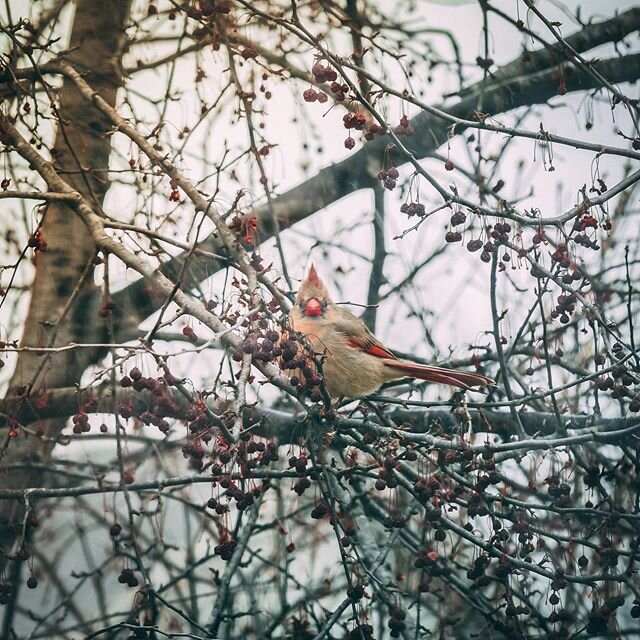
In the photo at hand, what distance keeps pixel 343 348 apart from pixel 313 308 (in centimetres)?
16

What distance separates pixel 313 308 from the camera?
9.00 ft

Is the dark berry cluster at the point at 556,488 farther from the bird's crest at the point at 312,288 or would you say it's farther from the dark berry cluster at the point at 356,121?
the dark berry cluster at the point at 356,121

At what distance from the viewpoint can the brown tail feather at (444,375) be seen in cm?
248

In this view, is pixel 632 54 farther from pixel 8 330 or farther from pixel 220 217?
pixel 8 330

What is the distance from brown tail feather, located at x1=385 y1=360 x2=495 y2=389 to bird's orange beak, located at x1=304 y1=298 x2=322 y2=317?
0.28m

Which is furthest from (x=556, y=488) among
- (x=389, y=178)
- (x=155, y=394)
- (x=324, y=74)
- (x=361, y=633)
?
(x=324, y=74)

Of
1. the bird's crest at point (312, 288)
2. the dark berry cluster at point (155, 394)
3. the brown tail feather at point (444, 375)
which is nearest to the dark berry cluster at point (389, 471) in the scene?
the brown tail feather at point (444, 375)

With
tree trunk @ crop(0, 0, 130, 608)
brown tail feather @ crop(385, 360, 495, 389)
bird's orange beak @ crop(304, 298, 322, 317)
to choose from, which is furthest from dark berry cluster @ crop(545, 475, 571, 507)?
tree trunk @ crop(0, 0, 130, 608)

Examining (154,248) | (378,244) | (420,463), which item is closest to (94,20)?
(154,248)

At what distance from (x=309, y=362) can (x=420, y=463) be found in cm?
42

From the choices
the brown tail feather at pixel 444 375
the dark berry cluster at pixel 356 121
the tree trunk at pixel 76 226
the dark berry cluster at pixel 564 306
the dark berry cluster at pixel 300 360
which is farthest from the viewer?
the tree trunk at pixel 76 226

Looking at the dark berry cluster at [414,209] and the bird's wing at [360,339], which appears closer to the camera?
the dark berry cluster at [414,209]

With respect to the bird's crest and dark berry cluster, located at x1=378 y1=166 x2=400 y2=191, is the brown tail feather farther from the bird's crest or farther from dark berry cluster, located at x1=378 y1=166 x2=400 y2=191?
dark berry cluster, located at x1=378 y1=166 x2=400 y2=191

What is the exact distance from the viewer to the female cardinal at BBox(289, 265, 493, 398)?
270 cm
